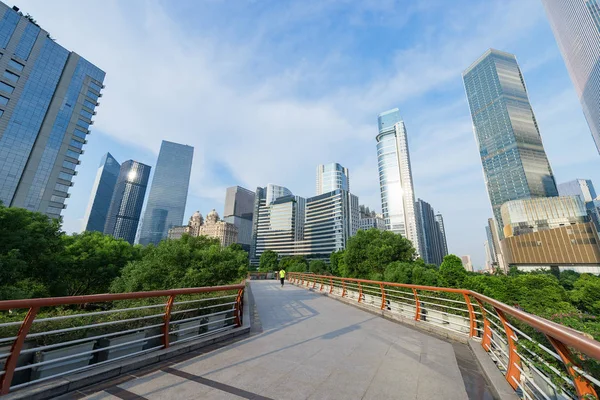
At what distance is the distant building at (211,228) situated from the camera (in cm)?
14250

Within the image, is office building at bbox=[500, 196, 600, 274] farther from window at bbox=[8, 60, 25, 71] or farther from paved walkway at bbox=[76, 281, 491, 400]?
window at bbox=[8, 60, 25, 71]

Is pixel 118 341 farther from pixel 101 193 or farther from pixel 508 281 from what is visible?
pixel 101 193

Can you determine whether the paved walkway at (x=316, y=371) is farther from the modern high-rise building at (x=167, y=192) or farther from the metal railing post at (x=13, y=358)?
the modern high-rise building at (x=167, y=192)

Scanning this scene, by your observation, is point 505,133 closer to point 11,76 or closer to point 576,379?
point 576,379

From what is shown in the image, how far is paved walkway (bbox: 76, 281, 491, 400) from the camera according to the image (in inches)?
122

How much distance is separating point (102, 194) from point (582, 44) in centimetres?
26019

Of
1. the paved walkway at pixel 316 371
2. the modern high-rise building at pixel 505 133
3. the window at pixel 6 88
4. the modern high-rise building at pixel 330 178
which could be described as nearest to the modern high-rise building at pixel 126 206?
the modern high-rise building at pixel 330 178

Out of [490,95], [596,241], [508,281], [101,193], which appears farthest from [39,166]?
[490,95]

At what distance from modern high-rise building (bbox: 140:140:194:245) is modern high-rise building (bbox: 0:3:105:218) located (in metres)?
123

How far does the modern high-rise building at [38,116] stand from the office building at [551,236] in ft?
447

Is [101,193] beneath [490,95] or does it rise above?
beneath

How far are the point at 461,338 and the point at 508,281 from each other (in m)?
43.6

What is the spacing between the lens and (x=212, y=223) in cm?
14800

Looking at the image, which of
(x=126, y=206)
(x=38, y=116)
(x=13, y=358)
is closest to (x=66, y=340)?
(x=13, y=358)
